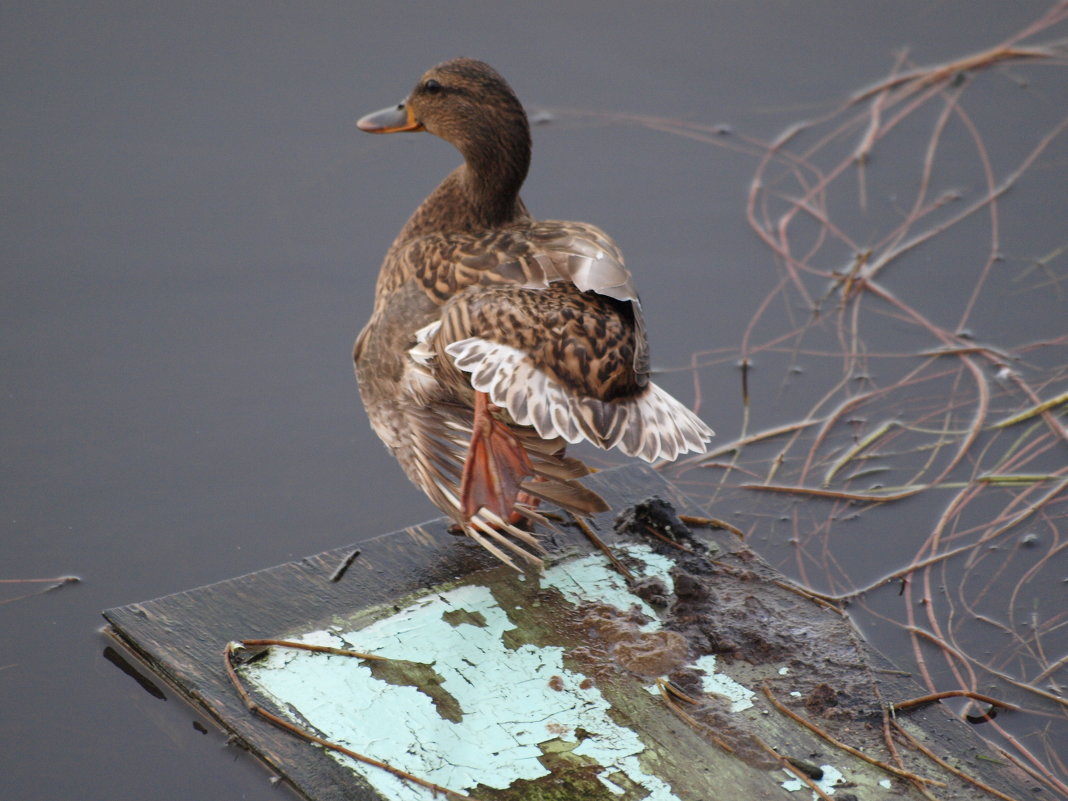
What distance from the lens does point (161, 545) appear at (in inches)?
148

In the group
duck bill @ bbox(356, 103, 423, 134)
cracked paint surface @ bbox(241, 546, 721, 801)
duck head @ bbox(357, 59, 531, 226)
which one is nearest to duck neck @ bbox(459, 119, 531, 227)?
duck head @ bbox(357, 59, 531, 226)

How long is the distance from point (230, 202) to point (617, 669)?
2730mm

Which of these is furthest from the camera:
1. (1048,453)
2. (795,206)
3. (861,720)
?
(795,206)

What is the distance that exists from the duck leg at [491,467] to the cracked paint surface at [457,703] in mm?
229

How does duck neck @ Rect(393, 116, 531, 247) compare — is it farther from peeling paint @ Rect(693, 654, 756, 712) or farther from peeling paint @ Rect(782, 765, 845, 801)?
peeling paint @ Rect(782, 765, 845, 801)

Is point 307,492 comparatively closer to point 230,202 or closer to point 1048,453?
point 230,202

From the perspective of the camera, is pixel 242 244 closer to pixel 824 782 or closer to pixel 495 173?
pixel 495 173

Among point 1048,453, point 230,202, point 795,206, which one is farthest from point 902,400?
point 230,202

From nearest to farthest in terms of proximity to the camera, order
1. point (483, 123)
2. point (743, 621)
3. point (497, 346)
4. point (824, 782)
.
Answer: point (824, 782), point (497, 346), point (743, 621), point (483, 123)

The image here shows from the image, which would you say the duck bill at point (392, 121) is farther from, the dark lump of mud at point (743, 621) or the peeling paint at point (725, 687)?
the peeling paint at point (725, 687)

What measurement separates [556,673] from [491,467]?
52cm

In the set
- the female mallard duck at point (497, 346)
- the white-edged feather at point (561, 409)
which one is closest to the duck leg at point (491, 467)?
the female mallard duck at point (497, 346)

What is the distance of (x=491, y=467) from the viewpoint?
10.4 feet

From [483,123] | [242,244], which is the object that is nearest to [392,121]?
[483,123]
